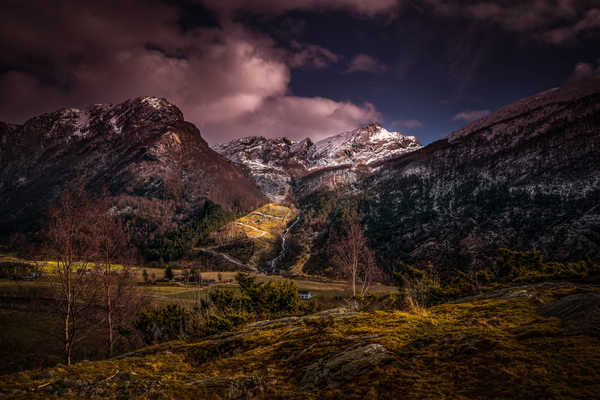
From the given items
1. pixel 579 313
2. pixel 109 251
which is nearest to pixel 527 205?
pixel 579 313

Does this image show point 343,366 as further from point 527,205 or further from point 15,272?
point 527,205

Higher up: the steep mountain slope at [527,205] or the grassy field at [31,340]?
the steep mountain slope at [527,205]

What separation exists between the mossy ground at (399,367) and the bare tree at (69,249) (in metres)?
14.2

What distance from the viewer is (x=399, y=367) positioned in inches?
177

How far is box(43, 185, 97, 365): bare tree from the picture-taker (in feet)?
57.1

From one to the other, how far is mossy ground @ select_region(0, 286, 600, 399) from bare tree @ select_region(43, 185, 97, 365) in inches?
560

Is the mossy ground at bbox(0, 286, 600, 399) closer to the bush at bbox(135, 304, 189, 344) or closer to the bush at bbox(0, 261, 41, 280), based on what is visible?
the bush at bbox(135, 304, 189, 344)

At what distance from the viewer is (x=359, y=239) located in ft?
133

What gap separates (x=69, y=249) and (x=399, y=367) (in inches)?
835

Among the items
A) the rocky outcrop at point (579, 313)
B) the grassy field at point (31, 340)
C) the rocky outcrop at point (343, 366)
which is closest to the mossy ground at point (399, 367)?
the rocky outcrop at point (343, 366)

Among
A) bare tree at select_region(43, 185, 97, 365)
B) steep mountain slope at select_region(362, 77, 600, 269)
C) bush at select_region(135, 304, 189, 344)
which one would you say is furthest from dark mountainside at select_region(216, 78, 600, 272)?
bare tree at select_region(43, 185, 97, 365)

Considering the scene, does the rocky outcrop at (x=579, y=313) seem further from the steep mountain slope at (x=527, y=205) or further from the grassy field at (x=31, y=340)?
the steep mountain slope at (x=527, y=205)

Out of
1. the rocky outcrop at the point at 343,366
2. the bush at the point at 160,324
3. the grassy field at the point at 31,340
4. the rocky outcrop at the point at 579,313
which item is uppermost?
the rocky outcrop at the point at 579,313

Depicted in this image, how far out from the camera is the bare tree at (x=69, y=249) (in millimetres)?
17419
